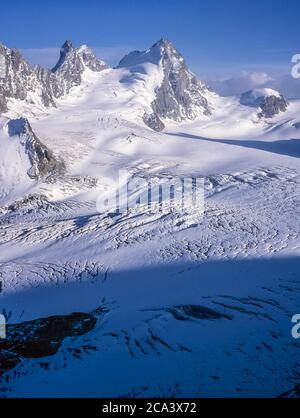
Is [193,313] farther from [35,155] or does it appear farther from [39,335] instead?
[35,155]

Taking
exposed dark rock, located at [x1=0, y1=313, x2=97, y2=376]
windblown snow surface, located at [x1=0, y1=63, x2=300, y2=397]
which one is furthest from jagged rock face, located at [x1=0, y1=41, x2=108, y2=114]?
exposed dark rock, located at [x1=0, y1=313, x2=97, y2=376]

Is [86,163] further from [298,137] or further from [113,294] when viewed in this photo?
[298,137]

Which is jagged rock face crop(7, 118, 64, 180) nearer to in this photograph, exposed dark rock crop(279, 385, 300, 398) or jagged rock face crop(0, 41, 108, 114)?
jagged rock face crop(0, 41, 108, 114)

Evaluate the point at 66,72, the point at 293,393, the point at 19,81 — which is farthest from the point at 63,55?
the point at 293,393

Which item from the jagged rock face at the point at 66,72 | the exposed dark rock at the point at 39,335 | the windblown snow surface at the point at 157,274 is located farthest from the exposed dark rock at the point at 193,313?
the jagged rock face at the point at 66,72
